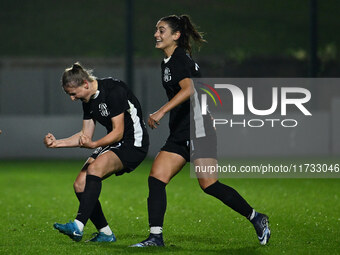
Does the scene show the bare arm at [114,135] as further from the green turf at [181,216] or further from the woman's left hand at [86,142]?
the green turf at [181,216]

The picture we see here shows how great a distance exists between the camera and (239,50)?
125 ft

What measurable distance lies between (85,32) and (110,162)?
32557 millimetres

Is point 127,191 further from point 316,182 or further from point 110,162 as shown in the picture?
point 110,162

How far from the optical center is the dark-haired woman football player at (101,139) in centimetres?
708

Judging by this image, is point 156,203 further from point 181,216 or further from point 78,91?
point 181,216

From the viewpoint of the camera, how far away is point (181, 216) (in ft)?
31.9

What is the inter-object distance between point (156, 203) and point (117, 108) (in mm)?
924

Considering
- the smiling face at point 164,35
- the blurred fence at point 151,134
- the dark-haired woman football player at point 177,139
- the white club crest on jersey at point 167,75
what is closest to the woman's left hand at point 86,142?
the dark-haired woman football player at point 177,139

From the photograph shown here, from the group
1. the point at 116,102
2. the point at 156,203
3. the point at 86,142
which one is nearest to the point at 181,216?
the point at 156,203

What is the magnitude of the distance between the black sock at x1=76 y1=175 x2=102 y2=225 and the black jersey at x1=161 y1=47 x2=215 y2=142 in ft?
2.58

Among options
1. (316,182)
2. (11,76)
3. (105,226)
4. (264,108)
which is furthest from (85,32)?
(105,226)

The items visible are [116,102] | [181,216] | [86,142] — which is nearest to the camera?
[86,142]

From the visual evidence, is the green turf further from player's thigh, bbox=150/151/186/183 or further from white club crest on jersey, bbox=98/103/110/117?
white club crest on jersey, bbox=98/103/110/117

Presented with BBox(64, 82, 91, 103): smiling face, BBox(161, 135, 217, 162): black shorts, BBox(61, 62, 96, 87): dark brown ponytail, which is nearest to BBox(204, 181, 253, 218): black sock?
BBox(161, 135, 217, 162): black shorts
